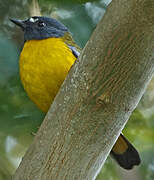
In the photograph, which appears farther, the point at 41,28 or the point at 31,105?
the point at 41,28

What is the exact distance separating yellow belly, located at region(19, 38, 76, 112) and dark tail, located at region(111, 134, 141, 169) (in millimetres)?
668

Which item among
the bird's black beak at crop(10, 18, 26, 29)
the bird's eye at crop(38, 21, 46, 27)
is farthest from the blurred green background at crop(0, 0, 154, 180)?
the bird's eye at crop(38, 21, 46, 27)

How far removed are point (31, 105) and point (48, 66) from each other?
353 millimetres

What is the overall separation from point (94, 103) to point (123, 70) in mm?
208

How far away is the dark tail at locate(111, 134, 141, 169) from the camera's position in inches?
121

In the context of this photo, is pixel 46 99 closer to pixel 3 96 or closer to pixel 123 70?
pixel 3 96

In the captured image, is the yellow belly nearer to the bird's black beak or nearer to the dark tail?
the bird's black beak

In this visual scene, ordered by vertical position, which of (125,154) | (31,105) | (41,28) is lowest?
(125,154)

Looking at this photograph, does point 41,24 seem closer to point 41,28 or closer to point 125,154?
point 41,28

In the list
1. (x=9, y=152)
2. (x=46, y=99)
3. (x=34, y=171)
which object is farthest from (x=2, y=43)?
(x=34, y=171)

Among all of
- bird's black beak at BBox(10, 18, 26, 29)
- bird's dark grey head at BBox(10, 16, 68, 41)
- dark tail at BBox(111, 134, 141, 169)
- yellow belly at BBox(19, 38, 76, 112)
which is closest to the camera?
yellow belly at BBox(19, 38, 76, 112)

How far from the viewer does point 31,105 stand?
10.2ft

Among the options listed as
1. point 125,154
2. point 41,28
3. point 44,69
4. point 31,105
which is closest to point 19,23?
point 41,28

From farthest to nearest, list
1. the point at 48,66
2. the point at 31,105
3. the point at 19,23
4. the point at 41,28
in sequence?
the point at 41,28, the point at 19,23, the point at 31,105, the point at 48,66
